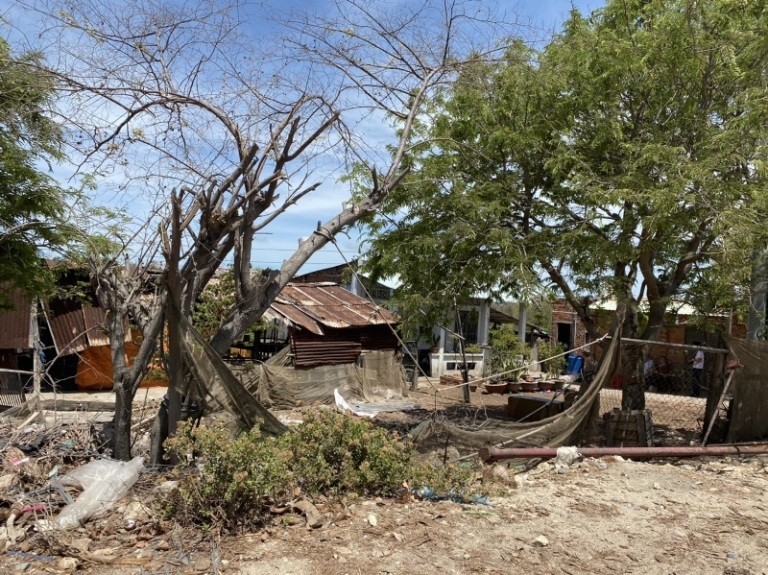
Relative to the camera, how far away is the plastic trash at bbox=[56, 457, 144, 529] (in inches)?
182

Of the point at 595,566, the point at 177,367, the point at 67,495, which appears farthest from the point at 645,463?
the point at 67,495

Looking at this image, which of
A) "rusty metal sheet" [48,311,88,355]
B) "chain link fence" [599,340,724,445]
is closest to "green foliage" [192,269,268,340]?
"rusty metal sheet" [48,311,88,355]

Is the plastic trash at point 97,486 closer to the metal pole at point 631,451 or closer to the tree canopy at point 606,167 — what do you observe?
the metal pole at point 631,451

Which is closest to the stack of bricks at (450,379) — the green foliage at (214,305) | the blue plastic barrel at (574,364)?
the blue plastic barrel at (574,364)

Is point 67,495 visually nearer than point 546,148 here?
Yes

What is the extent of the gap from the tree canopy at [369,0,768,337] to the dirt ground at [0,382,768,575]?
11.5 feet

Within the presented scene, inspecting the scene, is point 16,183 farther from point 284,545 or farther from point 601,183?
point 601,183

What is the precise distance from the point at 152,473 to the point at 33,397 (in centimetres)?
317

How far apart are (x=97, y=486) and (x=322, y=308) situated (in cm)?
1303

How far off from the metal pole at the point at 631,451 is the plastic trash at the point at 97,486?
3253 millimetres

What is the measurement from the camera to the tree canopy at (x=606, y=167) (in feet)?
26.3

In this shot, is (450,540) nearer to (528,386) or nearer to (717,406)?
(717,406)

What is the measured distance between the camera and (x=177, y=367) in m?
5.87

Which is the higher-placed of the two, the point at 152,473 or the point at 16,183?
the point at 16,183
